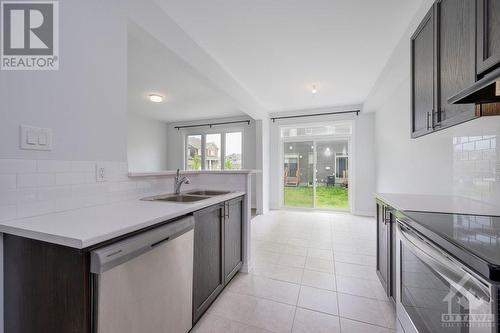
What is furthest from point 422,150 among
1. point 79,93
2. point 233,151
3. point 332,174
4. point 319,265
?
point 233,151

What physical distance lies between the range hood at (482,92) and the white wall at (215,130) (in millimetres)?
4371

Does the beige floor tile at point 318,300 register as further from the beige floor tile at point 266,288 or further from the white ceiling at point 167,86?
the white ceiling at point 167,86

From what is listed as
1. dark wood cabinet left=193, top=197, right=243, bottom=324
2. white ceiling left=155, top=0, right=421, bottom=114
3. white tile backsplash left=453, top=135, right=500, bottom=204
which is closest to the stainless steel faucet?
dark wood cabinet left=193, top=197, right=243, bottom=324

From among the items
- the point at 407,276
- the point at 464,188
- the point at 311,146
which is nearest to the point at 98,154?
the point at 407,276

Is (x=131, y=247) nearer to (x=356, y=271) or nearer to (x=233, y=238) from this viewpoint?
(x=233, y=238)

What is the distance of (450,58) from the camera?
125 centimetres

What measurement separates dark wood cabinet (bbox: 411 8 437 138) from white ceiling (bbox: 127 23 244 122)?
7.41ft

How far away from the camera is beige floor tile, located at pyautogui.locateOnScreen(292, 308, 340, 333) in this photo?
1452 millimetres

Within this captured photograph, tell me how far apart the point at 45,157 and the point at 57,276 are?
67cm

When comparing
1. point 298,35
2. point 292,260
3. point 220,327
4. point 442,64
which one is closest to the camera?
point 442,64

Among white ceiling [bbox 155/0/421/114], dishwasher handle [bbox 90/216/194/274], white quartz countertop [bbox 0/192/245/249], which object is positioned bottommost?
dishwasher handle [bbox 90/216/194/274]

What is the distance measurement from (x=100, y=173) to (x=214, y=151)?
4966mm

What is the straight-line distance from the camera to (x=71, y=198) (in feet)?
3.90

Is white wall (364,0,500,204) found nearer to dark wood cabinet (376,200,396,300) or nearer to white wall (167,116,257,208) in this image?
dark wood cabinet (376,200,396,300)
